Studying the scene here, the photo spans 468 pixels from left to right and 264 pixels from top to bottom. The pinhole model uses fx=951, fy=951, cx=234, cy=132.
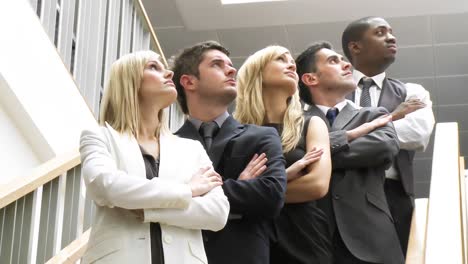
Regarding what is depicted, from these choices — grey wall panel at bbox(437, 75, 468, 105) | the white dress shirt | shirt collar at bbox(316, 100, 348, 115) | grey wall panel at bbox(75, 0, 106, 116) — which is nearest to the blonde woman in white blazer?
shirt collar at bbox(316, 100, 348, 115)

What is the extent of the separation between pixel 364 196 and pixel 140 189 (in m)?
1.17

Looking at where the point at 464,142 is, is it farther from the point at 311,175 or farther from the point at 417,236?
the point at 311,175

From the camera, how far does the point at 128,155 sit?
3.03 meters

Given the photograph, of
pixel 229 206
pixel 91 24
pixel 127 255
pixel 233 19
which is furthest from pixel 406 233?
pixel 233 19

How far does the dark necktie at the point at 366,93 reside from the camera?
4535 mm

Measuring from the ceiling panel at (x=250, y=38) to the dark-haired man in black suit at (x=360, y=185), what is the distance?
5274 mm

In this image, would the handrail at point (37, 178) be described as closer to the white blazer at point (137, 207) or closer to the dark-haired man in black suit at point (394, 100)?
the white blazer at point (137, 207)

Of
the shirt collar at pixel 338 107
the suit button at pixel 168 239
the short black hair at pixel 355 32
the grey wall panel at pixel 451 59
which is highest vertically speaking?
the suit button at pixel 168 239

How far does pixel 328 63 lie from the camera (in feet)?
14.1

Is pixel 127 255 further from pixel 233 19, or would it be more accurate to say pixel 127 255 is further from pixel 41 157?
pixel 233 19

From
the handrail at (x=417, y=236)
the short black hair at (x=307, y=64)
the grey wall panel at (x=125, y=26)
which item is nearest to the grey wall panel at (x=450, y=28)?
the grey wall panel at (x=125, y=26)

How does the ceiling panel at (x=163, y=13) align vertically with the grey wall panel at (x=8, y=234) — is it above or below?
below

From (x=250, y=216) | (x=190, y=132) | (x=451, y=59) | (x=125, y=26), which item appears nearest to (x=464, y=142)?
(x=451, y=59)

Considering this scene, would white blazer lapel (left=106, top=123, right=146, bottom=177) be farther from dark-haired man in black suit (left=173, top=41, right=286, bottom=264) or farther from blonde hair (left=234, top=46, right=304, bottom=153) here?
blonde hair (left=234, top=46, right=304, bottom=153)
